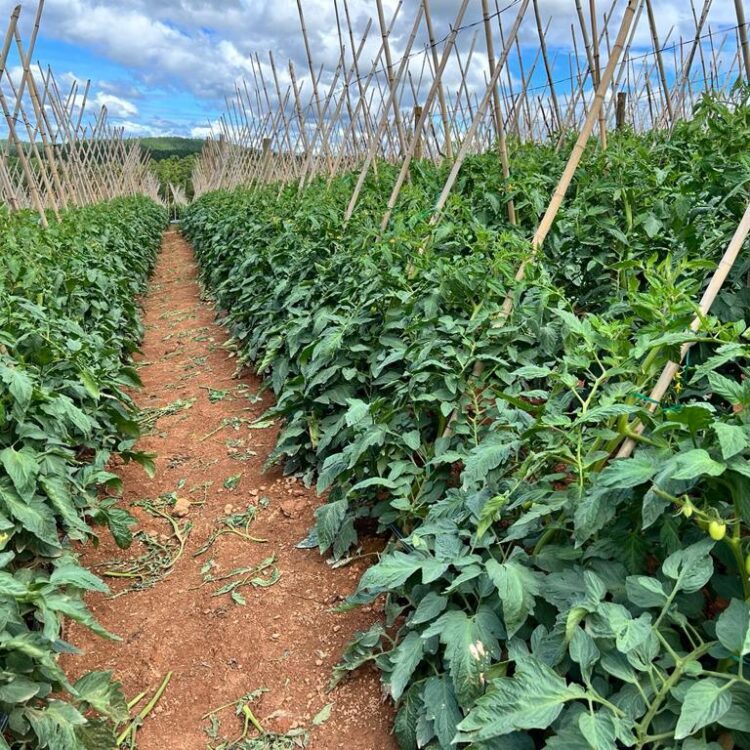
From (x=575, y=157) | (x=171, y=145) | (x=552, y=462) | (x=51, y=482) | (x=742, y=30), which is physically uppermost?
(x=171, y=145)

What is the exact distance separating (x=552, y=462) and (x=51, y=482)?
1947 millimetres

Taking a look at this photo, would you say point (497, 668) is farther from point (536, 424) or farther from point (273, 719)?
point (273, 719)

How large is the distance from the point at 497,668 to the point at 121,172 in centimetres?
3065

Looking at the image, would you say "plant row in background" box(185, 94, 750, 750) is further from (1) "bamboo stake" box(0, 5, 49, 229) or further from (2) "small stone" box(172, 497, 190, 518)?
(1) "bamboo stake" box(0, 5, 49, 229)

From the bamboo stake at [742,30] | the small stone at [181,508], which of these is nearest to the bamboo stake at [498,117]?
the bamboo stake at [742,30]

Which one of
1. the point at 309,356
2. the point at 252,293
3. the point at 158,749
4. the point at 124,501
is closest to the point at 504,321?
the point at 309,356

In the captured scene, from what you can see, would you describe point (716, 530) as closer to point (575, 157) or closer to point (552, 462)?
point (552, 462)

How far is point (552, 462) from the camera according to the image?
6.92 feet

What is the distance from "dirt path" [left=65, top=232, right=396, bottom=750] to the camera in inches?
85.8

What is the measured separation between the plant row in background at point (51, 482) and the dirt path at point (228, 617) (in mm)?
232

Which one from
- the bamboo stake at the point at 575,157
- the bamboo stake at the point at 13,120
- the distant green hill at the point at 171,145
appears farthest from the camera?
the distant green hill at the point at 171,145

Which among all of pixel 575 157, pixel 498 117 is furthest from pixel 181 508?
pixel 498 117

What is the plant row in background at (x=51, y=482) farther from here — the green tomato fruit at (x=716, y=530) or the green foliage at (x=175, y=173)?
the green foliage at (x=175, y=173)

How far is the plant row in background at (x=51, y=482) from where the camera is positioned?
5.88 ft
